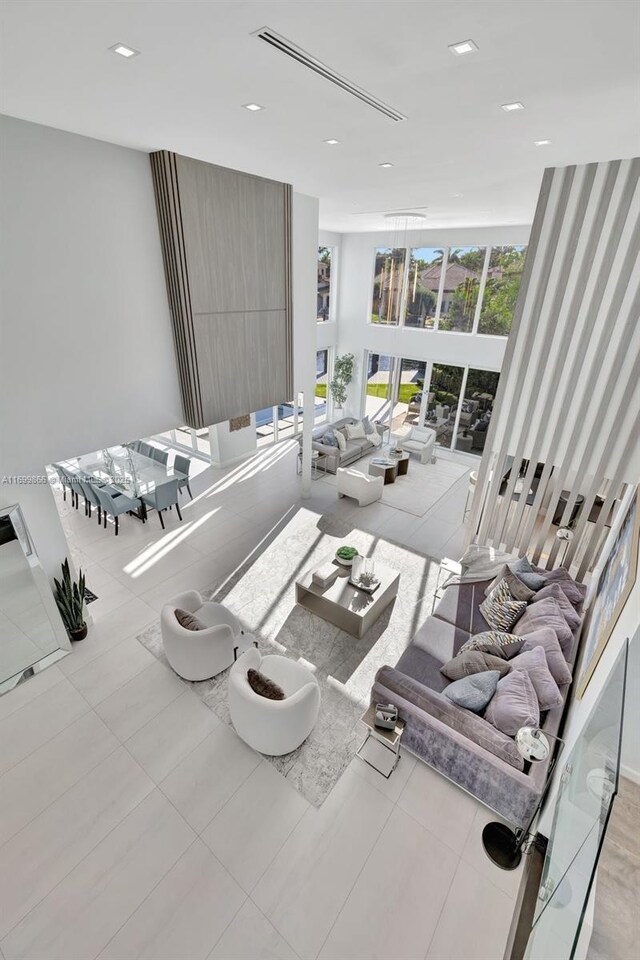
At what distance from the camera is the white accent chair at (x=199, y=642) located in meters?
4.28

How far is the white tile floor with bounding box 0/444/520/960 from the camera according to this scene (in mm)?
2875

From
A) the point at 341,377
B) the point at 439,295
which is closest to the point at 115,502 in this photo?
the point at 341,377

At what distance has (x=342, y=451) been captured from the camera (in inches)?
384

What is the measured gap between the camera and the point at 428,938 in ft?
9.48

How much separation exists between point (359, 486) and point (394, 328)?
528 cm

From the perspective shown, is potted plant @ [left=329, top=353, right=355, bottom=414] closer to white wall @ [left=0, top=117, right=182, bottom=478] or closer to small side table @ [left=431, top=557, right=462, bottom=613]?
small side table @ [left=431, top=557, right=462, bottom=613]

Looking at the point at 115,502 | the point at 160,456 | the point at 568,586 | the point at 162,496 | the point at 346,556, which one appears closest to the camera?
the point at 568,586

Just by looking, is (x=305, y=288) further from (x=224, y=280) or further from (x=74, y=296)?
(x=74, y=296)

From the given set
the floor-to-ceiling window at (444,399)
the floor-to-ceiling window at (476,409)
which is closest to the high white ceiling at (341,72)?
the floor-to-ceiling window at (476,409)

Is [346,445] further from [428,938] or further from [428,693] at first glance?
[428,938]

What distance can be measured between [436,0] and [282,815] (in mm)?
5017

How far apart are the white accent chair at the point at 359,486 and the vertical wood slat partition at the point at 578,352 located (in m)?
2.67

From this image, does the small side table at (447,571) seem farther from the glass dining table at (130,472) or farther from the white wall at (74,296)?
the glass dining table at (130,472)

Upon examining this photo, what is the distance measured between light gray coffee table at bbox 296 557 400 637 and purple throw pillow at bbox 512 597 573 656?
5.16 feet
